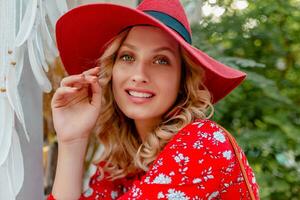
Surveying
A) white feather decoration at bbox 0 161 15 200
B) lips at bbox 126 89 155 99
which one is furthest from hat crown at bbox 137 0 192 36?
white feather decoration at bbox 0 161 15 200

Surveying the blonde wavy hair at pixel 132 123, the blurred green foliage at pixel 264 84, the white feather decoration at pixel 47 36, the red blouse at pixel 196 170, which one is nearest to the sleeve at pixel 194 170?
the red blouse at pixel 196 170

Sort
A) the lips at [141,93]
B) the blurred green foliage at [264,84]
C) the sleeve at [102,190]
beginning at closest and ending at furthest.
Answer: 1. the lips at [141,93]
2. the sleeve at [102,190]
3. the blurred green foliage at [264,84]

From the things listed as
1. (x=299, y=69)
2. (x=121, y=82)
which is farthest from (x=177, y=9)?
(x=299, y=69)

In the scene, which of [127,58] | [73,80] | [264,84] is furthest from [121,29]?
[264,84]

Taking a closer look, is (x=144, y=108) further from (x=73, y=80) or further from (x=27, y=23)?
(x=27, y=23)

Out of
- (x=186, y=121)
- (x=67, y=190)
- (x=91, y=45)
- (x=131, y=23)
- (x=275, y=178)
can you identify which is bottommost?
(x=275, y=178)

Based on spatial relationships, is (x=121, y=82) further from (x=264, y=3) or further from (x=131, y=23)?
(x=264, y=3)

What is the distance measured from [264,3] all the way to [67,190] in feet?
4.81

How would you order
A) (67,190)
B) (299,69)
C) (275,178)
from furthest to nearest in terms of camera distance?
(299,69) → (275,178) → (67,190)

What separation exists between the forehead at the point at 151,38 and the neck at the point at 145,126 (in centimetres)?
24

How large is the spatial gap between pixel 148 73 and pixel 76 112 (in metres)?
0.28

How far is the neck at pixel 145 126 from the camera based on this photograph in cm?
142

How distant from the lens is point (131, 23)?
1318 mm

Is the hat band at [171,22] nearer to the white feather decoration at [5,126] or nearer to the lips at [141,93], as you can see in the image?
the lips at [141,93]
